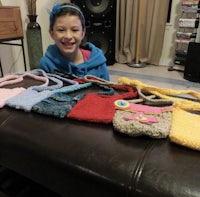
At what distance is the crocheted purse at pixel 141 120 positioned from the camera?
16.9 inches

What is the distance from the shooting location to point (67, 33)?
0.96m

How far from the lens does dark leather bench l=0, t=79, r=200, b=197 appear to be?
353 mm

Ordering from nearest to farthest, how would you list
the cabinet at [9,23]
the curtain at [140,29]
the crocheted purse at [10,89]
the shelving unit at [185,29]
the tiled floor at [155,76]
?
the crocheted purse at [10,89]
the cabinet at [9,23]
the tiled floor at [155,76]
the shelving unit at [185,29]
the curtain at [140,29]

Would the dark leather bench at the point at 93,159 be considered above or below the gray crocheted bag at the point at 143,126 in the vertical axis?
below

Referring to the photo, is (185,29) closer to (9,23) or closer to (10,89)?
(9,23)

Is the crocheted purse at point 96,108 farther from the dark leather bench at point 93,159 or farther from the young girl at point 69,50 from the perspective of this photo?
the young girl at point 69,50

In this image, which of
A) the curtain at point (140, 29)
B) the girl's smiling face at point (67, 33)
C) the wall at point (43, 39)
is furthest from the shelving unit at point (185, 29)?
the girl's smiling face at point (67, 33)

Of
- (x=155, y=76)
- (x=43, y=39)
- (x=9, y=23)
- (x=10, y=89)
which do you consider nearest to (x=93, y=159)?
(x=10, y=89)

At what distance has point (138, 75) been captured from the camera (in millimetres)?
2490

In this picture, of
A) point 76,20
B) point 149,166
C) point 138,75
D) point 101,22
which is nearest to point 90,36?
point 101,22

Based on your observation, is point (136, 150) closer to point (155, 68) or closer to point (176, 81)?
point (176, 81)

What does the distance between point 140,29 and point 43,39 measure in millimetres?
1177

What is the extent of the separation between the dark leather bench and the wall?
6.45ft

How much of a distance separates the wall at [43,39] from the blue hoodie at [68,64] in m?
1.44
